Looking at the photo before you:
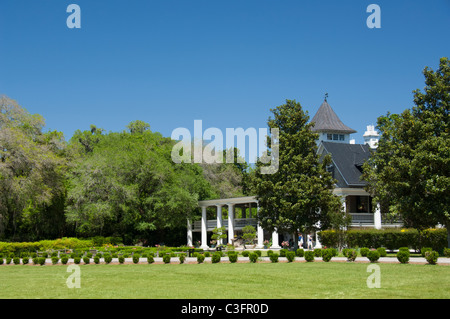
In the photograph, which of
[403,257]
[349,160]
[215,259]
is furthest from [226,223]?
[403,257]

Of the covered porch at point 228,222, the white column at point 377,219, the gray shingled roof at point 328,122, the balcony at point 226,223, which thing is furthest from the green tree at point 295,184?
the gray shingled roof at point 328,122

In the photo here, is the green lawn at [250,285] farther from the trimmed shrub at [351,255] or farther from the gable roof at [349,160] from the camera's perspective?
the gable roof at [349,160]

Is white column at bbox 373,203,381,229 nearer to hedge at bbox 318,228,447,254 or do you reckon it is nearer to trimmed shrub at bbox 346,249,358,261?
hedge at bbox 318,228,447,254

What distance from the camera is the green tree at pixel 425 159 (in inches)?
963

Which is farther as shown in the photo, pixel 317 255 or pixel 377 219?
pixel 377 219

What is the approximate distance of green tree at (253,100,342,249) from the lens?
30031mm

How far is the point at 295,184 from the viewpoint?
1177 inches

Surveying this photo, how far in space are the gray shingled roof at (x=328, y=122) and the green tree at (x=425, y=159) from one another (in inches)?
1368

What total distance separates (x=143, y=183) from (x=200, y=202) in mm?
7084

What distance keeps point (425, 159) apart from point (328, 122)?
40212mm

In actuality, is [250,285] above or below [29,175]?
below

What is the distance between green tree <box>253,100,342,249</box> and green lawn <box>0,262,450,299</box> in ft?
35.6

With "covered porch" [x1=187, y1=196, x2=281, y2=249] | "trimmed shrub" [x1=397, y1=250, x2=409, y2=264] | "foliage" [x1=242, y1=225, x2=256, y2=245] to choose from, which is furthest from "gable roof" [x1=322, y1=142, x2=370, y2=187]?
"trimmed shrub" [x1=397, y1=250, x2=409, y2=264]

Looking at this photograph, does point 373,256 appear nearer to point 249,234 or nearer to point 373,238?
point 373,238
